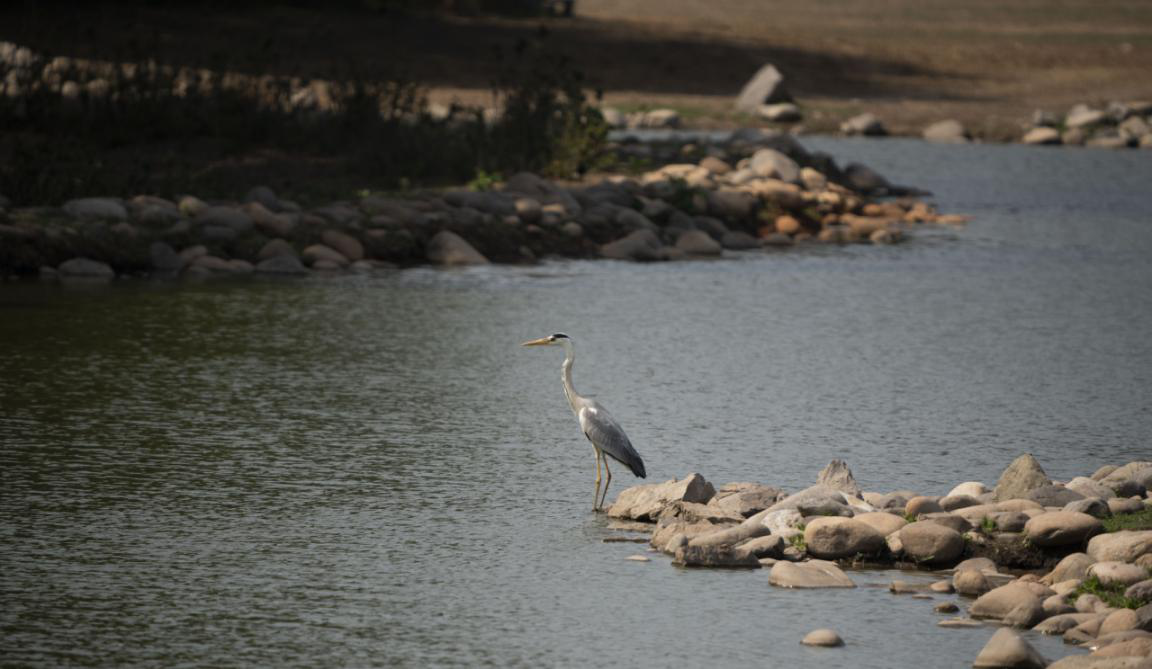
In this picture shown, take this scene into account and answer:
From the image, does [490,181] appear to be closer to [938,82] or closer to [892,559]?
[892,559]

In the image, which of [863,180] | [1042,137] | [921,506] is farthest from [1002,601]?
[1042,137]

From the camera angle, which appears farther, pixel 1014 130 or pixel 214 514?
pixel 1014 130

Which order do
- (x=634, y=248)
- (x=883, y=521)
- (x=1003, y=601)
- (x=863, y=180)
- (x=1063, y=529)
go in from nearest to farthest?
1. (x=1003, y=601)
2. (x=1063, y=529)
3. (x=883, y=521)
4. (x=634, y=248)
5. (x=863, y=180)

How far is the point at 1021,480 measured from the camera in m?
10.2

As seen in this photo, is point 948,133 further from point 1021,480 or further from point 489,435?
point 1021,480

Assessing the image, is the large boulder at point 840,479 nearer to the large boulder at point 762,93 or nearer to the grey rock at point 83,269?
the grey rock at point 83,269

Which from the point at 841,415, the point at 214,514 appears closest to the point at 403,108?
the point at 841,415

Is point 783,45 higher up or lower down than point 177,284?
higher up

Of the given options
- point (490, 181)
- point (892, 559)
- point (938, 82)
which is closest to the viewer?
point (892, 559)

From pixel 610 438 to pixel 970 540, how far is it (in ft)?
7.15

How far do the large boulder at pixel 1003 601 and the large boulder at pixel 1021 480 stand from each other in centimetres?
162

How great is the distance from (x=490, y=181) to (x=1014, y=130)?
20.2 meters

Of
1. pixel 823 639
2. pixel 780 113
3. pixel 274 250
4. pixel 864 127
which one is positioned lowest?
pixel 274 250

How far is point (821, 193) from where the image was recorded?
1022 inches
